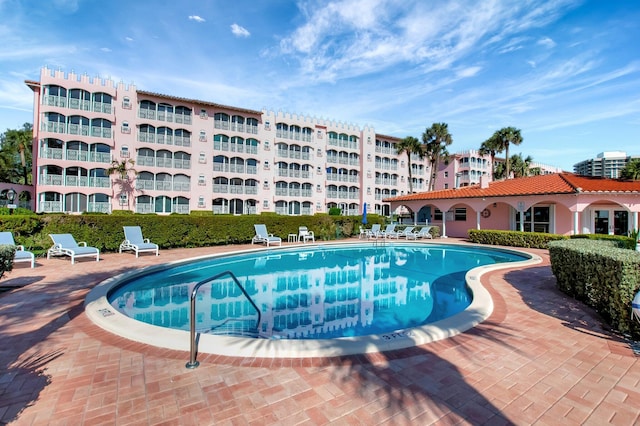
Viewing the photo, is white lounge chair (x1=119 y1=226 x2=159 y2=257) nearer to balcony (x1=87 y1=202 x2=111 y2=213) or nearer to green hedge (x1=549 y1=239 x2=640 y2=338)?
green hedge (x1=549 y1=239 x2=640 y2=338)

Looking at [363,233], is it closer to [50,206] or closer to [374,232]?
[374,232]

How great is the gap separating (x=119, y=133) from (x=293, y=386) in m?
34.0

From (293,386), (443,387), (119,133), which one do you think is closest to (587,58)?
(443,387)

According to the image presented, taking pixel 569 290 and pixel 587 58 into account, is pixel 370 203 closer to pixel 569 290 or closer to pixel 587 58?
pixel 587 58

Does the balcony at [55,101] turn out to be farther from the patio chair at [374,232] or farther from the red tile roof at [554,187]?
the red tile roof at [554,187]

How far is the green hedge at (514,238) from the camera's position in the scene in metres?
16.4

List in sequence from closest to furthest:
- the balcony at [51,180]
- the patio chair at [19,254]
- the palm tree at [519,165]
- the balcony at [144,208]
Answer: the patio chair at [19,254]
the balcony at [51,180]
the balcony at [144,208]
the palm tree at [519,165]

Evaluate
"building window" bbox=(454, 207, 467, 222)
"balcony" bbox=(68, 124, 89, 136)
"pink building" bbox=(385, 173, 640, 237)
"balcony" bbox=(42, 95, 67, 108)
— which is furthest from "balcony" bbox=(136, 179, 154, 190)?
"building window" bbox=(454, 207, 467, 222)

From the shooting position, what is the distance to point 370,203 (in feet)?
139

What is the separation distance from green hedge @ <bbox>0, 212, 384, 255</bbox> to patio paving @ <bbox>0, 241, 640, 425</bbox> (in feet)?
31.8

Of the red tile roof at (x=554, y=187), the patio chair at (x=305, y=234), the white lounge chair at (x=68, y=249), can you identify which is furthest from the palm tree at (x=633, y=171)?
the white lounge chair at (x=68, y=249)

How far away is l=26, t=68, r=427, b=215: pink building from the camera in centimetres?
2761

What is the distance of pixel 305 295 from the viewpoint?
846 centimetres

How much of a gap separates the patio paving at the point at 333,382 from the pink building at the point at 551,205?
15415 millimetres
